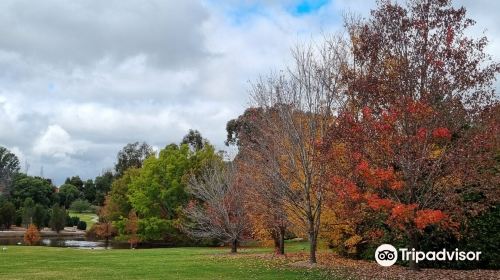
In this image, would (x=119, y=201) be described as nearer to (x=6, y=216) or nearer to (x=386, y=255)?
(x=6, y=216)

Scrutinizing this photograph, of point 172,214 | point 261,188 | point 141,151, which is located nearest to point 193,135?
point 141,151

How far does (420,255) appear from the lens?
57.3ft

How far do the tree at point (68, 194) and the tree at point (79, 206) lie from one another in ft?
5.05

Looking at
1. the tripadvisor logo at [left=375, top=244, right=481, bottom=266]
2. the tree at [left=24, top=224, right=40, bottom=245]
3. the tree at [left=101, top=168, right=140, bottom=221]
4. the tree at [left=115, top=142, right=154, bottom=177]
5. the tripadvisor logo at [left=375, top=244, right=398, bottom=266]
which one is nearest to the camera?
the tripadvisor logo at [left=375, top=244, right=481, bottom=266]

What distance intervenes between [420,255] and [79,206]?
314 feet

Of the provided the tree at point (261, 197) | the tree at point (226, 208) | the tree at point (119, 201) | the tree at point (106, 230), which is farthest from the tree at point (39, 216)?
the tree at point (261, 197)

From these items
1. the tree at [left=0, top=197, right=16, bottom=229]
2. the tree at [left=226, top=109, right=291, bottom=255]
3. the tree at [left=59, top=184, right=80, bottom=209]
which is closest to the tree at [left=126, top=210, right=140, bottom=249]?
the tree at [left=226, top=109, right=291, bottom=255]

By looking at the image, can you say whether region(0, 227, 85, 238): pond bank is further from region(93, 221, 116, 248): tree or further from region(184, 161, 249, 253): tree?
region(184, 161, 249, 253): tree

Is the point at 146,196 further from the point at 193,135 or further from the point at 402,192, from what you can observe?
the point at 402,192

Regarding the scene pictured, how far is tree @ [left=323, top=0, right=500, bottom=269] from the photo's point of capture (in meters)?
13.6

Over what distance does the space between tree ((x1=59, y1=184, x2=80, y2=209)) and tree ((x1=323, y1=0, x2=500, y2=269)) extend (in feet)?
321

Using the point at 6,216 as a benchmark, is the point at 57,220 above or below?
below

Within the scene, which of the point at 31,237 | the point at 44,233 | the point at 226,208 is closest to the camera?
the point at 226,208

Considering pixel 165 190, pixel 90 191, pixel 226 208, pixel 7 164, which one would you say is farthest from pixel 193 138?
pixel 7 164
